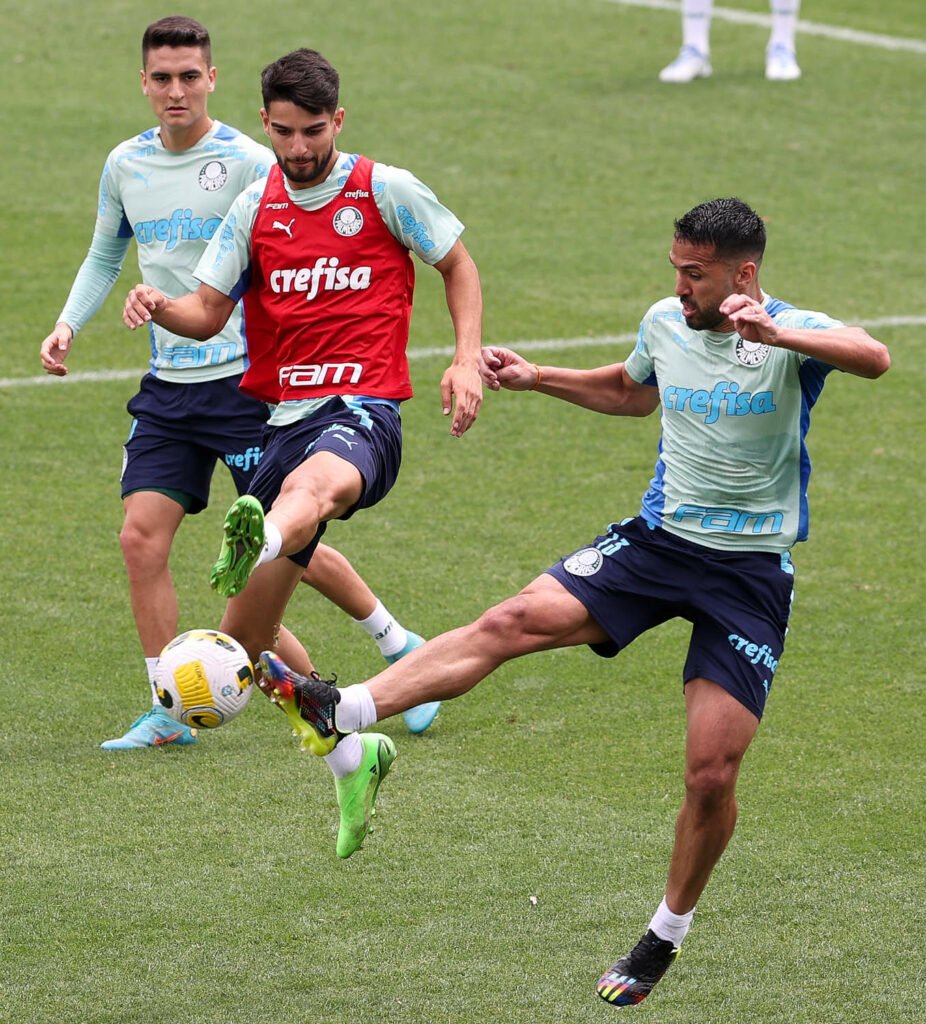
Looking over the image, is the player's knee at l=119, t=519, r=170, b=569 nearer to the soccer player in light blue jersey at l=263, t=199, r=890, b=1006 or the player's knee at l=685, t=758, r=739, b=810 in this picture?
the soccer player in light blue jersey at l=263, t=199, r=890, b=1006

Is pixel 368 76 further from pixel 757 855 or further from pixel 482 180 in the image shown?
pixel 757 855

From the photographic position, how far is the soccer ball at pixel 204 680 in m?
5.90

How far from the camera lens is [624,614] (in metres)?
6.23

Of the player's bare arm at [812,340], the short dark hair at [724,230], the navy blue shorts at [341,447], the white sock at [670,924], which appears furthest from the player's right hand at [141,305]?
the white sock at [670,924]

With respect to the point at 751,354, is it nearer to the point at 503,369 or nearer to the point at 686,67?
the point at 503,369

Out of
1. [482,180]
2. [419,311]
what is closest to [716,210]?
[419,311]

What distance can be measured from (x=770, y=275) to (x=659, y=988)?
9455 millimetres

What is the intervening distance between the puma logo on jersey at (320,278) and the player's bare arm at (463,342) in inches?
12.2

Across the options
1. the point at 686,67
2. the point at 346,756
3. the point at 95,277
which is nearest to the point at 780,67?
the point at 686,67

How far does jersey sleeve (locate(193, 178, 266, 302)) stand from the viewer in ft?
22.7

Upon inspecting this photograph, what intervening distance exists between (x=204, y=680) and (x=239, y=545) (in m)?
0.44

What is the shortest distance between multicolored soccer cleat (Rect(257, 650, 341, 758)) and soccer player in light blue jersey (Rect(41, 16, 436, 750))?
1.89 meters

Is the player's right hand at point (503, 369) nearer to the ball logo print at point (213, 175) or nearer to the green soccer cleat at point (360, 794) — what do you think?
the green soccer cleat at point (360, 794)

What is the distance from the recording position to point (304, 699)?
595cm
